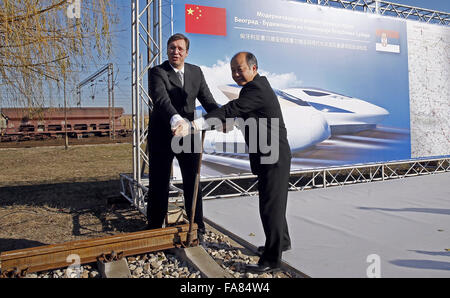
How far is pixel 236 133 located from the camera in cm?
536

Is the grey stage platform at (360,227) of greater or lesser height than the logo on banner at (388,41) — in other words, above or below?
below

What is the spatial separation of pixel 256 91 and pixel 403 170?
8487 millimetres

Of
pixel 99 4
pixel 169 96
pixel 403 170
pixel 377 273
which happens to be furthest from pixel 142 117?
pixel 403 170

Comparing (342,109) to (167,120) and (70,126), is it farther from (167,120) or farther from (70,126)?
(70,126)

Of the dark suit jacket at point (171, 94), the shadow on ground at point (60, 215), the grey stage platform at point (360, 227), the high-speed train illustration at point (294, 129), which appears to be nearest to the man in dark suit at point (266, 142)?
the grey stage platform at point (360, 227)

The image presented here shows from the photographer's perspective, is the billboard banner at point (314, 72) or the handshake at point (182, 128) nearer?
the handshake at point (182, 128)

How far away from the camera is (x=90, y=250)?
271 centimetres

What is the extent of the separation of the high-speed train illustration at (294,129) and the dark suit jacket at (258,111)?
2.60 meters

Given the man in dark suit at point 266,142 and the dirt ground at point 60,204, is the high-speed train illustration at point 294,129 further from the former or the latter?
the man in dark suit at point 266,142

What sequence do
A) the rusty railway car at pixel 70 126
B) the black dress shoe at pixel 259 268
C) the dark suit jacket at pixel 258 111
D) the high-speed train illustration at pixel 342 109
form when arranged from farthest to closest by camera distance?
the rusty railway car at pixel 70 126, the high-speed train illustration at pixel 342 109, the black dress shoe at pixel 259 268, the dark suit jacket at pixel 258 111

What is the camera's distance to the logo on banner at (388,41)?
6591 mm

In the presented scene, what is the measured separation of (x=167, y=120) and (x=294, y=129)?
316 centimetres

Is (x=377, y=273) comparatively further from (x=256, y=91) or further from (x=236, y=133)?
(x=236, y=133)

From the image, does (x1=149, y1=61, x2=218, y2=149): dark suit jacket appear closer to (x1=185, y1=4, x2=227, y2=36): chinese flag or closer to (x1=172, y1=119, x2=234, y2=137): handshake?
(x1=172, y1=119, x2=234, y2=137): handshake
